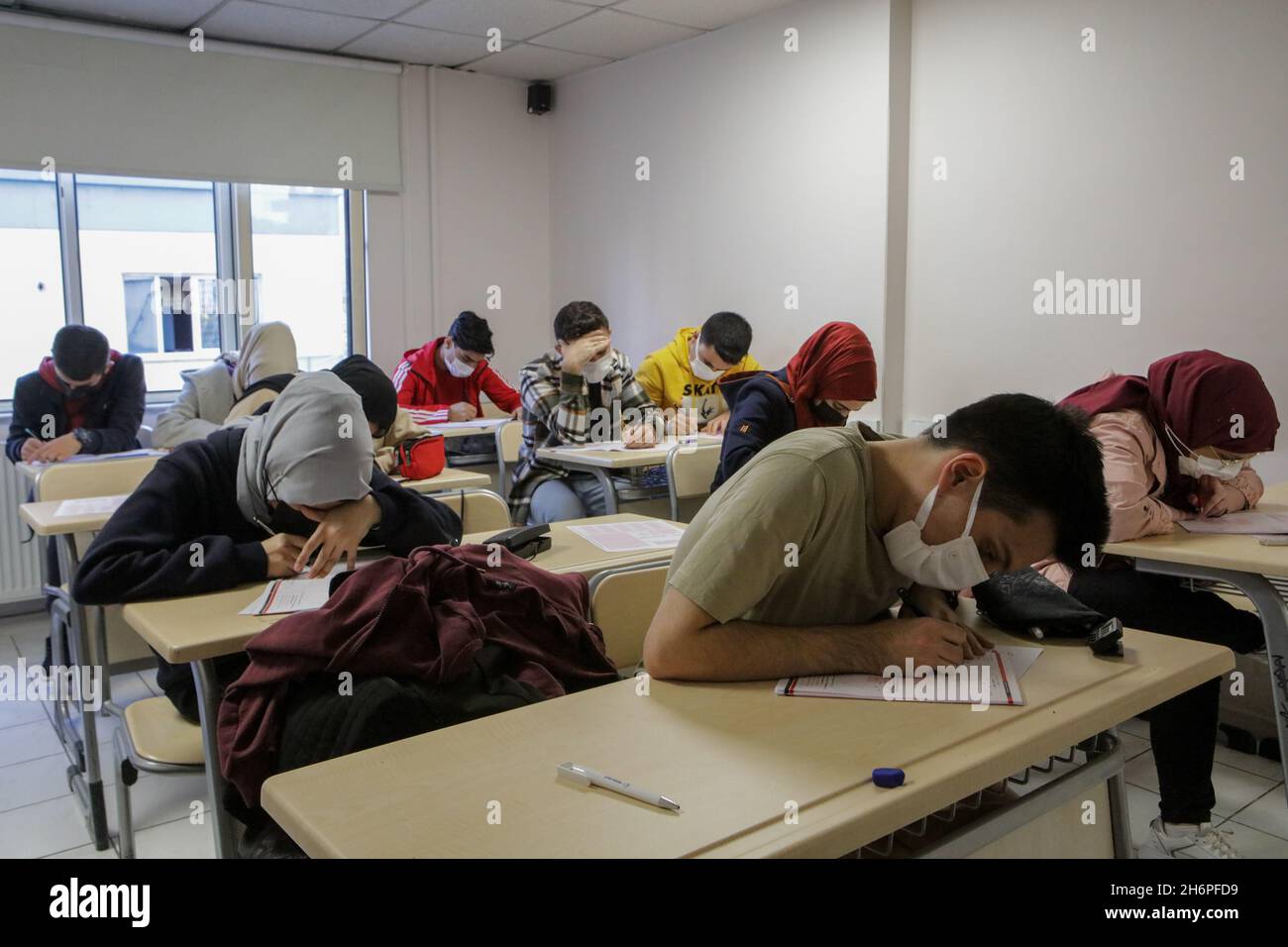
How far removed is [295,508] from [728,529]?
1185 mm

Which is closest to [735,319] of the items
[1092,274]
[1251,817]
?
[1092,274]

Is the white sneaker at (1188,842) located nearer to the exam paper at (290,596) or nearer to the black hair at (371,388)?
the exam paper at (290,596)

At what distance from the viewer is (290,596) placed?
6.79 feet

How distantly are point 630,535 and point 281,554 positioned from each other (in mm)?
926

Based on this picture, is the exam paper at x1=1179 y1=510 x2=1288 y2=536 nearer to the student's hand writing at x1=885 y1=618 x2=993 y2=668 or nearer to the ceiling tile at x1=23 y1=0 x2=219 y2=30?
Result: the student's hand writing at x1=885 y1=618 x2=993 y2=668

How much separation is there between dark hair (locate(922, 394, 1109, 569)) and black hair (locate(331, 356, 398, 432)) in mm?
1613

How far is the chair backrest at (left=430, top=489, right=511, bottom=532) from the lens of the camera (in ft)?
10.0

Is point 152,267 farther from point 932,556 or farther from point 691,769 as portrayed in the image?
point 691,769

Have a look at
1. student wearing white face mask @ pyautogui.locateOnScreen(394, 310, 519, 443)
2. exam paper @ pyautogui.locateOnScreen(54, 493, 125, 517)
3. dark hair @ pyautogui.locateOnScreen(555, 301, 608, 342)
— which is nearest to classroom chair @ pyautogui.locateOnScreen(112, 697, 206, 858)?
exam paper @ pyautogui.locateOnScreen(54, 493, 125, 517)

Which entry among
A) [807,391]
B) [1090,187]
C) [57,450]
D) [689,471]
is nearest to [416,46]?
[57,450]

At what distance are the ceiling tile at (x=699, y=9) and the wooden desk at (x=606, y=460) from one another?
224 centimetres

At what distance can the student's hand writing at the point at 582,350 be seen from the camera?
4527mm

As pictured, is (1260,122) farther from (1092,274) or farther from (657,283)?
(657,283)

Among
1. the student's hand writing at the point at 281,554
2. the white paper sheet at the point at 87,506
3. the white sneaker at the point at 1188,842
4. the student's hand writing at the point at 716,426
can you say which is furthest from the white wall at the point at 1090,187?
the white paper sheet at the point at 87,506
